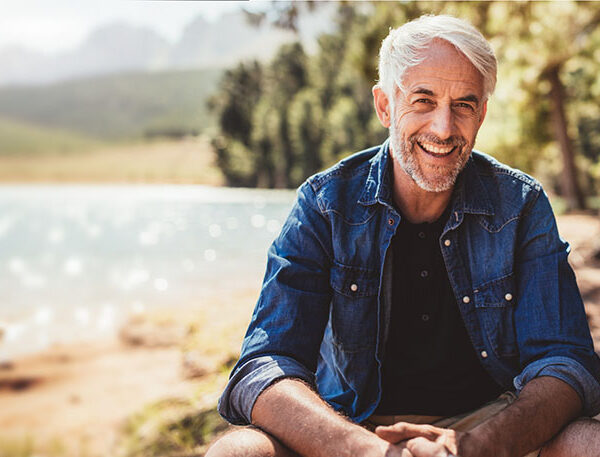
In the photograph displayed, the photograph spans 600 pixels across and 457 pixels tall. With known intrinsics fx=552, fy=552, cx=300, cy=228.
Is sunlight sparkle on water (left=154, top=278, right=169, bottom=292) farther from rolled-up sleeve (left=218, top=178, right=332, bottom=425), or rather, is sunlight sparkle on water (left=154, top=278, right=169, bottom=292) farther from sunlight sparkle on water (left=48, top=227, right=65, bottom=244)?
sunlight sparkle on water (left=48, top=227, right=65, bottom=244)

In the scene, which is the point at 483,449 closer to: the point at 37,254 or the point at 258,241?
the point at 258,241

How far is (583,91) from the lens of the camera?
56.3ft

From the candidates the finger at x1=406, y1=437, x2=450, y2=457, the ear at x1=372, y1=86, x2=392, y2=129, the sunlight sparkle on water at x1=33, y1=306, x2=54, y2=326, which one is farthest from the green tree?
the finger at x1=406, y1=437, x2=450, y2=457

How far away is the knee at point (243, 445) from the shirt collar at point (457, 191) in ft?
2.85

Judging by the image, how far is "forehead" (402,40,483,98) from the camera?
1.81 m

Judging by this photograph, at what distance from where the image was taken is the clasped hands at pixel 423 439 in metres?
1.38

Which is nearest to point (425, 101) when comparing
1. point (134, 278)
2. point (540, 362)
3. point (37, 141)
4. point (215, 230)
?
point (540, 362)

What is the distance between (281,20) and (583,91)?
1447 cm

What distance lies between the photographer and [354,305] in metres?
1.86

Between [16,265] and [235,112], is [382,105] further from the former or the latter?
[235,112]

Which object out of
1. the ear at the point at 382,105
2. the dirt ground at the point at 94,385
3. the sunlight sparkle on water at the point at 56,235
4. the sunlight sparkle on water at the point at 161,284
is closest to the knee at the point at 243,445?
the ear at the point at 382,105


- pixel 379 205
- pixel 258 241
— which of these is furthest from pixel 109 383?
pixel 258 241

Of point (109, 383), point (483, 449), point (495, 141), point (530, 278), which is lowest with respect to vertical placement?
point (109, 383)

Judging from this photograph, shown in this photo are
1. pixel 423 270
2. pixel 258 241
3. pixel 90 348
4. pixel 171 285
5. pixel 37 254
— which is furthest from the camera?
pixel 37 254
